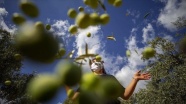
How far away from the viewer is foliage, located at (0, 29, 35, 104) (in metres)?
25.8

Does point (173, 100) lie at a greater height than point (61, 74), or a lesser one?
lesser

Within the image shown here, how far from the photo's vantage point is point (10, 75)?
27812 mm

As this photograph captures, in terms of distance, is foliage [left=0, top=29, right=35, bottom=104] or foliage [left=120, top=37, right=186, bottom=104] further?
foliage [left=120, top=37, right=186, bottom=104]

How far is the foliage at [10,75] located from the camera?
84.5 feet

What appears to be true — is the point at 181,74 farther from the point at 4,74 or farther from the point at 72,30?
the point at 72,30

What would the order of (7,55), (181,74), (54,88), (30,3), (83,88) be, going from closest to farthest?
(54,88) → (83,88) → (30,3) → (7,55) → (181,74)

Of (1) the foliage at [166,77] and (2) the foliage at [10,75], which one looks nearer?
(2) the foliage at [10,75]

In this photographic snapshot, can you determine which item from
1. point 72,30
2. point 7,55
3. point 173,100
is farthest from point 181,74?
point 72,30

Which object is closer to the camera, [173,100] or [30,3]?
[30,3]

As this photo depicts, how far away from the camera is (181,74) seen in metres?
29.0

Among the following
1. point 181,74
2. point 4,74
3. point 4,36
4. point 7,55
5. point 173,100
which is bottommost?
point 173,100

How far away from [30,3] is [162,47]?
3252cm

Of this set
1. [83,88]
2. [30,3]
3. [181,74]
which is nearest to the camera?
[83,88]

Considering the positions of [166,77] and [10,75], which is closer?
[10,75]
